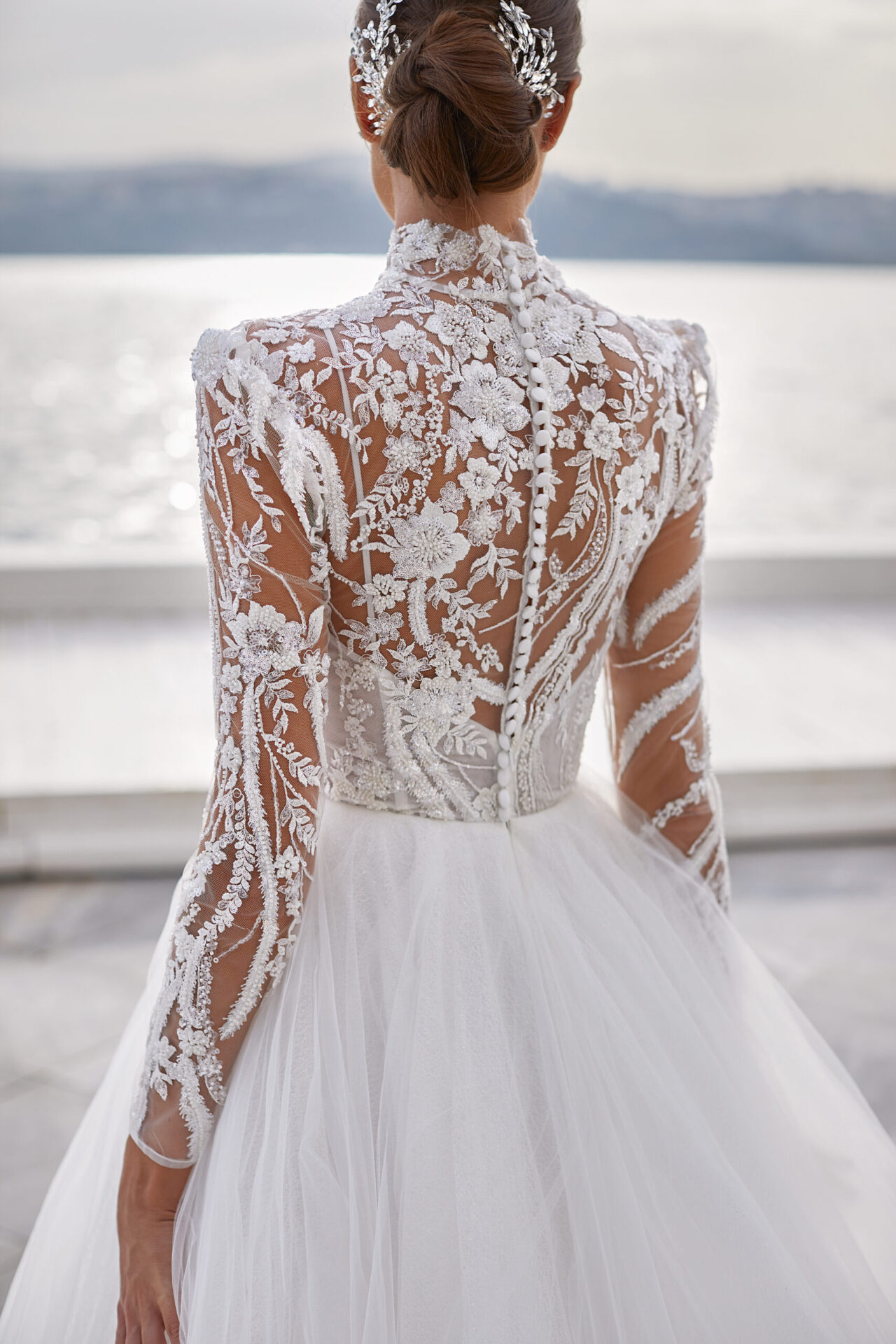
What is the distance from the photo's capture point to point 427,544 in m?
0.66

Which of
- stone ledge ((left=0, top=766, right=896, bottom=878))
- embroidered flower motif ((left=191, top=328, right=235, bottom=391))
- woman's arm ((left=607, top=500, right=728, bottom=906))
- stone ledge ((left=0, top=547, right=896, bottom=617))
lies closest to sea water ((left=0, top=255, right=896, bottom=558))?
stone ledge ((left=0, top=547, right=896, bottom=617))

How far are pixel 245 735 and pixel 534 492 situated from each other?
25cm

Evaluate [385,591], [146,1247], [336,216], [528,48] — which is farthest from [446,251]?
[336,216]

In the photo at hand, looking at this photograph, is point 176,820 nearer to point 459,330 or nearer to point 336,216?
point 459,330

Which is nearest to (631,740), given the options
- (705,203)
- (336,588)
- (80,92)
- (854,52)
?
(336,588)

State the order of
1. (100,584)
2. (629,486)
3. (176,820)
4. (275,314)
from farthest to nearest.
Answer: (100,584), (275,314), (176,820), (629,486)

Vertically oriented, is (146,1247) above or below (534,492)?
below

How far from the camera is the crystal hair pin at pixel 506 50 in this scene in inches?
25.1

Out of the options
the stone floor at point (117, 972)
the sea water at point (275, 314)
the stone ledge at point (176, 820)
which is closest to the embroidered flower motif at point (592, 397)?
the stone floor at point (117, 972)

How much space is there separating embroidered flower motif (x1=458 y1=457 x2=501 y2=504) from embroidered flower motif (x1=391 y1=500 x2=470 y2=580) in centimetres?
2

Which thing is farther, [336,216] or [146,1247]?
[336,216]

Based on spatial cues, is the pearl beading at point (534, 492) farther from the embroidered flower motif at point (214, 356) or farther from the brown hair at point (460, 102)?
the embroidered flower motif at point (214, 356)

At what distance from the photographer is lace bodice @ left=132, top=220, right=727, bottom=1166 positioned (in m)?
0.63

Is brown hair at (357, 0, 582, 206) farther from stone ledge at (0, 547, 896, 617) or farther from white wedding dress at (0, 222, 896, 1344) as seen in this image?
stone ledge at (0, 547, 896, 617)
